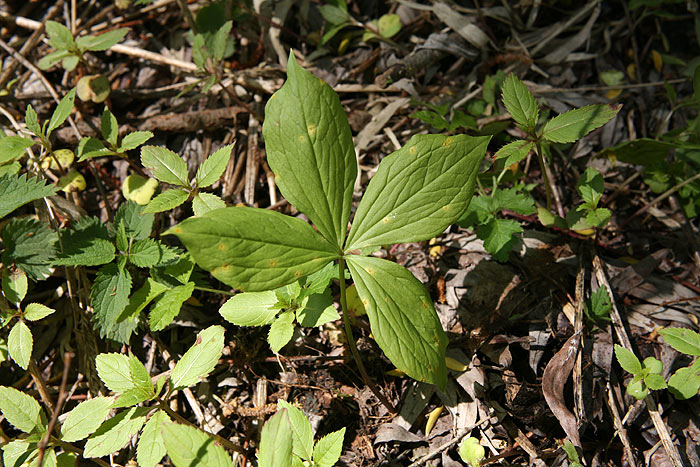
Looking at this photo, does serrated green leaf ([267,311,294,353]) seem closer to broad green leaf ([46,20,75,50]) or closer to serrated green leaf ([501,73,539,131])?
serrated green leaf ([501,73,539,131])

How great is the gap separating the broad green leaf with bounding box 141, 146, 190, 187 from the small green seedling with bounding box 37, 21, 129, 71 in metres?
1.02

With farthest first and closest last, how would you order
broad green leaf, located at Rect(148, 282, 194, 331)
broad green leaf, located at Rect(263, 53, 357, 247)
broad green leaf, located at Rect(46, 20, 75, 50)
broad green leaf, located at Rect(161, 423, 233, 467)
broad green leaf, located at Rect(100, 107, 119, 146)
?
broad green leaf, located at Rect(46, 20, 75, 50), broad green leaf, located at Rect(100, 107, 119, 146), broad green leaf, located at Rect(148, 282, 194, 331), broad green leaf, located at Rect(263, 53, 357, 247), broad green leaf, located at Rect(161, 423, 233, 467)

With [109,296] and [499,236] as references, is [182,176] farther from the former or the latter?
[499,236]

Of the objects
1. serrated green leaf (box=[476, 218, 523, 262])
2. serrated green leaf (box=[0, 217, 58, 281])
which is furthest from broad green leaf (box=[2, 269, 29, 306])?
serrated green leaf (box=[476, 218, 523, 262])

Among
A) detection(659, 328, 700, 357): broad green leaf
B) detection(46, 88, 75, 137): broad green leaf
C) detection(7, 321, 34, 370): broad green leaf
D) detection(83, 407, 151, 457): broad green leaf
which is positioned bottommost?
detection(83, 407, 151, 457): broad green leaf

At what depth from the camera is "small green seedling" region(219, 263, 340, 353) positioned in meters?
1.95

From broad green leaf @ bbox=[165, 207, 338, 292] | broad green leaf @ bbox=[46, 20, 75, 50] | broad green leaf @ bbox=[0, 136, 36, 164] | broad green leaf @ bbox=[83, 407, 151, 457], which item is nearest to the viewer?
broad green leaf @ bbox=[165, 207, 338, 292]

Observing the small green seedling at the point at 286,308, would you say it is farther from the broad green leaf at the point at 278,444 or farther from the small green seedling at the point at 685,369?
the small green seedling at the point at 685,369

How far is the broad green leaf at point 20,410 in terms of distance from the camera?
6.28ft

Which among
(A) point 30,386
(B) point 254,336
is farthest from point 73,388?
(B) point 254,336

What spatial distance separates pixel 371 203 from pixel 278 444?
2.89 feet

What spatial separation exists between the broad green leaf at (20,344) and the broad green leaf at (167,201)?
2.59ft

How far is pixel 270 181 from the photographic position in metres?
2.85

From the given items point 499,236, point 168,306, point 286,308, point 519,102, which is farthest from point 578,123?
point 168,306
